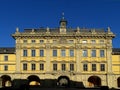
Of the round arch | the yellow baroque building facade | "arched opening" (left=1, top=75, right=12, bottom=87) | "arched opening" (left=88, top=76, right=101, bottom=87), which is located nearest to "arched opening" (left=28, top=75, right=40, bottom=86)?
the round arch

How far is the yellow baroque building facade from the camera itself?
3054 inches

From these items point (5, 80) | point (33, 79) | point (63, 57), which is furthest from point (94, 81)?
point (5, 80)

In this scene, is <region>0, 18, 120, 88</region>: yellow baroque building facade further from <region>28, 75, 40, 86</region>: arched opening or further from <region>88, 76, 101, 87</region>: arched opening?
<region>28, 75, 40, 86</region>: arched opening

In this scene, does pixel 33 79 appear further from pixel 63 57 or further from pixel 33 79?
pixel 63 57

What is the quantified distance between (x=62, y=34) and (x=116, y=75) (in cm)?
1758

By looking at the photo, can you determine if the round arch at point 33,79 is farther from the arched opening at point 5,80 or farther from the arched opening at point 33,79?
the arched opening at point 5,80

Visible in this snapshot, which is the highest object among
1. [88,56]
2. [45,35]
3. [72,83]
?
[45,35]

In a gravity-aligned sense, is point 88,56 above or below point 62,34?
below

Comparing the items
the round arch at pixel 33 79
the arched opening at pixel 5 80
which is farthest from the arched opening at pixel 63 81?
the arched opening at pixel 5 80

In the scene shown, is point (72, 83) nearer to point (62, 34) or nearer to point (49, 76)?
point (49, 76)

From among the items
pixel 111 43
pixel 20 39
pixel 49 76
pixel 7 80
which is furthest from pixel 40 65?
pixel 111 43

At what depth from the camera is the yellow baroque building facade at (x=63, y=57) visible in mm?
77562

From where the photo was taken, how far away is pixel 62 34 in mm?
78875

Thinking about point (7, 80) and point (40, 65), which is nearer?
point (40, 65)
